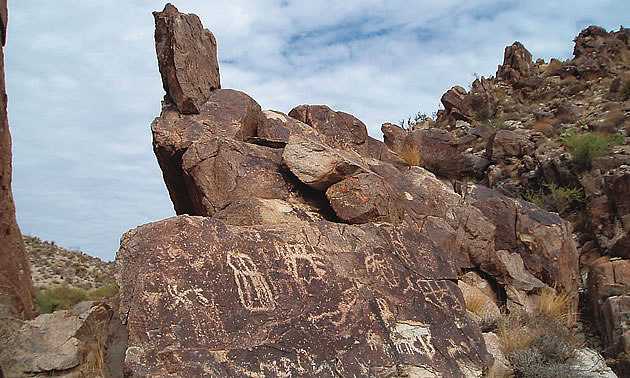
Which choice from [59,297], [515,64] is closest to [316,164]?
[59,297]

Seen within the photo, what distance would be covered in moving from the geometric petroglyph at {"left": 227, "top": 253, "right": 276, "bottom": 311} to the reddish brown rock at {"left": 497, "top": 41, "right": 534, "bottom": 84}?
75.1 ft

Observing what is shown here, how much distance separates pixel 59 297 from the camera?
554 inches

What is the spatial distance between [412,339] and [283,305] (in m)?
1.30

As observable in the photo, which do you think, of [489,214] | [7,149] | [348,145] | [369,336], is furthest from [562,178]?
[7,149]

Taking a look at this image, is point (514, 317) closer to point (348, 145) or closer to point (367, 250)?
point (367, 250)

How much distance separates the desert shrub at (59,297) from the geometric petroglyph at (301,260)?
30.6 feet

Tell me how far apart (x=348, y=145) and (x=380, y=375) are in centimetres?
504

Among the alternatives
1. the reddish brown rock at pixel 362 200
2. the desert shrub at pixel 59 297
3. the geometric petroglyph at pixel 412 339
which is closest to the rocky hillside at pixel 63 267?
the desert shrub at pixel 59 297

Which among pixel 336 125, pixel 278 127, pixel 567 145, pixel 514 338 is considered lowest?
pixel 514 338

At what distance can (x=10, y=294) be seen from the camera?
6.40 meters

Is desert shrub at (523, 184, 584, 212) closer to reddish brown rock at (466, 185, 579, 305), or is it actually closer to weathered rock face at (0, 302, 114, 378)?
reddish brown rock at (466, 185, 579, 305)

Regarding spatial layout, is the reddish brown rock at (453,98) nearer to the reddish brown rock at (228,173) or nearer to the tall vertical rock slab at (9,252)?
the reddish brown rock at (228,173)

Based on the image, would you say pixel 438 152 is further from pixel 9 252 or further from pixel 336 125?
pixel 9 252

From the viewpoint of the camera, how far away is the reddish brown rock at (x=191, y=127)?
734 centimetres
